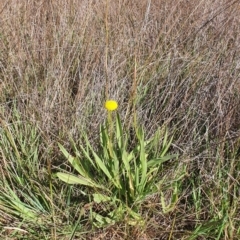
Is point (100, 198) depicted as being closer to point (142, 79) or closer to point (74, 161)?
point (74, 161)

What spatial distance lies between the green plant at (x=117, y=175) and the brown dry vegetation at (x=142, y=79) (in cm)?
6

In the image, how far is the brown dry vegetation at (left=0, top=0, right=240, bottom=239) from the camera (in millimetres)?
1093

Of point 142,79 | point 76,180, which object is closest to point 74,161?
point 76,180

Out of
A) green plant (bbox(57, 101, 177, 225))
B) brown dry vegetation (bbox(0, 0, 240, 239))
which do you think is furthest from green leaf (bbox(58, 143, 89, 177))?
brown dry vegetation (bbox(0, 0, 240, 239))

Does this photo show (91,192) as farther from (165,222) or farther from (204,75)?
(204,75)

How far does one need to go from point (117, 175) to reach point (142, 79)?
20.1 inches

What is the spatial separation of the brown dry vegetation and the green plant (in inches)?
2.3

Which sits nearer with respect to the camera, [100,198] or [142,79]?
[100,198]

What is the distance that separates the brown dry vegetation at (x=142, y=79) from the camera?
1093 millimetres

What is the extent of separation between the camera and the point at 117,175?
101 centimetres

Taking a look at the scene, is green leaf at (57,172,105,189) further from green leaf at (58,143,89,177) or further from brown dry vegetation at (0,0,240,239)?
brown dry vegetation at (0,0,240,239)

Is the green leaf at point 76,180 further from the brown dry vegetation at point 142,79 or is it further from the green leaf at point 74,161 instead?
the brown dry vegetation at point 142,79

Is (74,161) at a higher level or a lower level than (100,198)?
higher

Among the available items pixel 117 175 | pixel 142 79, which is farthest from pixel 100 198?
pixel 142 79
